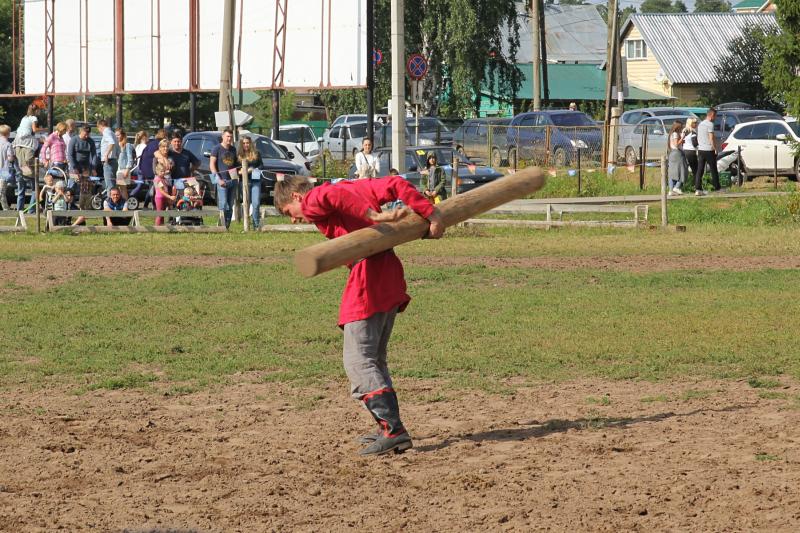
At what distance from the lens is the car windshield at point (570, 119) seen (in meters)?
37.9

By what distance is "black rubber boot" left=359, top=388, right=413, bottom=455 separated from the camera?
7652 millimetres

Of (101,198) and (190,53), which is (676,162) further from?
(190,53)

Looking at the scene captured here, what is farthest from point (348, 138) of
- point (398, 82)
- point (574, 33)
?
→ point (574, 33)

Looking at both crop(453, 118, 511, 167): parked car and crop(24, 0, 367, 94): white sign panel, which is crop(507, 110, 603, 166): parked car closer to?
crop(453, 118, 511, 167): parked car

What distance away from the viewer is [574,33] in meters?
99.1

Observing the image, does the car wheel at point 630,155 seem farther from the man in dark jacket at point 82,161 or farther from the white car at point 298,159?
the man in dark jacket at point 82,161

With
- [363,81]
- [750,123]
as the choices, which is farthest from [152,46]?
[750,123]

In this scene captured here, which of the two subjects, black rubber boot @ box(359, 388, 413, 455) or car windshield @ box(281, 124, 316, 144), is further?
car windshield @ box(281, 124, 316, 144)

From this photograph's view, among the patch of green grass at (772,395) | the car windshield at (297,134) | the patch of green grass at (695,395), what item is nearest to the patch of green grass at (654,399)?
the patch of green grass at (695,395)

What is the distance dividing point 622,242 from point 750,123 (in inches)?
508

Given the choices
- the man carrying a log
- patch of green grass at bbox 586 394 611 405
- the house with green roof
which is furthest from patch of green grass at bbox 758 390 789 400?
the house with green roof

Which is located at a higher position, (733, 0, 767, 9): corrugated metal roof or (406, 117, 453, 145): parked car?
(733, 0, 767, 9): corrugated metal roof

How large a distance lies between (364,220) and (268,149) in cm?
2313

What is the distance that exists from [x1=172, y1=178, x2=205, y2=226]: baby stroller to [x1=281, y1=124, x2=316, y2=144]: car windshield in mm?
19613
